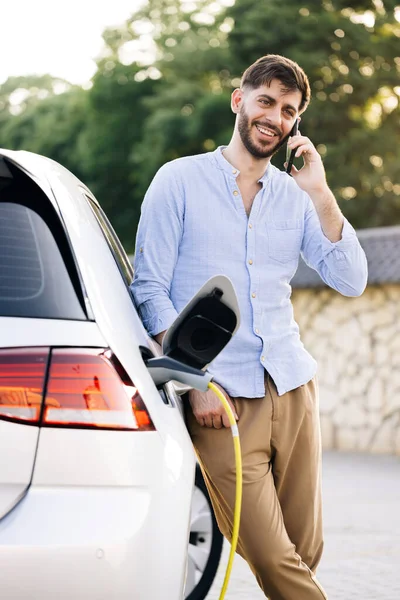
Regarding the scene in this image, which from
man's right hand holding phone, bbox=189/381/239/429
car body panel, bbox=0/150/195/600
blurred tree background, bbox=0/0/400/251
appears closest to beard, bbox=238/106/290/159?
man's right hand holding phone, bbox=189/381/239/429

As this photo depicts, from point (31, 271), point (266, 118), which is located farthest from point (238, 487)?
point (266, 118)

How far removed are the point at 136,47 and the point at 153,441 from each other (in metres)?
40.3

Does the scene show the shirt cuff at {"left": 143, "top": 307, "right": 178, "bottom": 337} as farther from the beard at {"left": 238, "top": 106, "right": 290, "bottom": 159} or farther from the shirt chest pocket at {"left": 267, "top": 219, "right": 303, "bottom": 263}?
the beard at {"left": 238, "top": 106, "right": 290, "bottom": 159}

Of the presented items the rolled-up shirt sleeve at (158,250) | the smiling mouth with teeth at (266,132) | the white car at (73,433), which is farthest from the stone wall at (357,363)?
the white car at (73,433)

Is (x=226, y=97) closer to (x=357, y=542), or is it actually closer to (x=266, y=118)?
(x=357, y=542)

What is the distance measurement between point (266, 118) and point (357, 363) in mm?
11361

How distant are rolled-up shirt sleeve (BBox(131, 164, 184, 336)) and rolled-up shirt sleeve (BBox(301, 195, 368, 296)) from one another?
1.52 feet

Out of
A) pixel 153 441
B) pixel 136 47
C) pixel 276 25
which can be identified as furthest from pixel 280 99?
pixel 136 47

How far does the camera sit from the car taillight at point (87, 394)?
252 centimetres

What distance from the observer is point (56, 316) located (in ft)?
8.47

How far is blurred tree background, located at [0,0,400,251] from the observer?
30.3 m

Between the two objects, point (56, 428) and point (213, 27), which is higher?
point (56, 428)

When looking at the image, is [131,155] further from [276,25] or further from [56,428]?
[56,428]

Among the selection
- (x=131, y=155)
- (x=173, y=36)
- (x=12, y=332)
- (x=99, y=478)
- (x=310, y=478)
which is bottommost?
(x=131, y=155)
